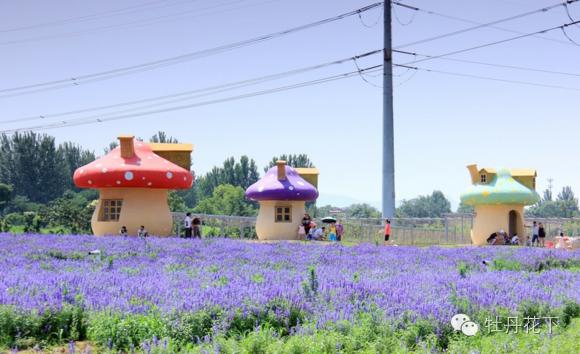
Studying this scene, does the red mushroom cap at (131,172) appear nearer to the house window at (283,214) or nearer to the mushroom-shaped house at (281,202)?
the mushroom-shaped house at (281,202)

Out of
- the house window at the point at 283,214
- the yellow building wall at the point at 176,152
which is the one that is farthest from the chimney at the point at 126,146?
the house window at the point at 283,214

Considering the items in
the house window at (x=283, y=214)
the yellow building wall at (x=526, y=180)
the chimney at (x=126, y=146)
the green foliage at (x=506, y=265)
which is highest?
the chimney at (x=126, y=146)

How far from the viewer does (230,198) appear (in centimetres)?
7194

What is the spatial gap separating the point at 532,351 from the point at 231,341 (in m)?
2.59

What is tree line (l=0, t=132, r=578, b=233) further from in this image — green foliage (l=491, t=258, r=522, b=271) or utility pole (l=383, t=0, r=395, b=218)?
green foliage (l=491, t=258, r=522, b=271)

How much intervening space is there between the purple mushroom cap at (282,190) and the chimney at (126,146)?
5565mm

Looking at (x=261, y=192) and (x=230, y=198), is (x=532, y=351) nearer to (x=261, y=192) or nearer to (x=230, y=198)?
(x=261, y=192)

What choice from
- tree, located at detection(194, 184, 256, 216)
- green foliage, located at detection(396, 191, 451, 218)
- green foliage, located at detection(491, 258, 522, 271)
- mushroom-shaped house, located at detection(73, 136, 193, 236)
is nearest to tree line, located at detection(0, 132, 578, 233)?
tree, located at detection(194, 184, 256, 216)

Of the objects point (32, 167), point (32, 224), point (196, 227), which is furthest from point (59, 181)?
point (196, 227)

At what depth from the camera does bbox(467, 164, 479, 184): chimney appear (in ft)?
100

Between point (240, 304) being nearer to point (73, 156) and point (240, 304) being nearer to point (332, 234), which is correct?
point (332, 234)

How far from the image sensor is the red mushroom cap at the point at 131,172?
25.0 metres

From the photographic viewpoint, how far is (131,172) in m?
25.0

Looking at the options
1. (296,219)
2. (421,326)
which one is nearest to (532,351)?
(421,326)
